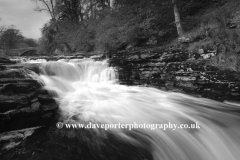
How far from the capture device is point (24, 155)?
2465 millimetres

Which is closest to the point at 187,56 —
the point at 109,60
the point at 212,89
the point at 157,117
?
the point at 212,89

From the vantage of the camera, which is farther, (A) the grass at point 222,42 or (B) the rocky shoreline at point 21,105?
(A) the grass at point 222,42

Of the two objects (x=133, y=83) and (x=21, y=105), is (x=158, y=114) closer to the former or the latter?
(x=133, y=83)

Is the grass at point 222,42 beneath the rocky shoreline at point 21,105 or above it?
above

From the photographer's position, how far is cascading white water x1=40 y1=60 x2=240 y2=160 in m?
2.67

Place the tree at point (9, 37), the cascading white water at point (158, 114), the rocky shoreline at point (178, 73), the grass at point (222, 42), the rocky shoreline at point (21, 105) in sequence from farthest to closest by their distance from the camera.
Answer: the tree at point (9, 37)
the grass at point (222, 42)
the rocky shoreline at point (178, 73)
the rocky shoreline at point (21, 105)
the cascading white water at point (158, 114)

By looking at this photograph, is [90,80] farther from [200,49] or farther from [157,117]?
[200,49]

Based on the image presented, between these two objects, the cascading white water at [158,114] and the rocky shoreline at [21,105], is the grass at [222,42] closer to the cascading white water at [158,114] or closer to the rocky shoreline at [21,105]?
the cascading white water at [158,114]

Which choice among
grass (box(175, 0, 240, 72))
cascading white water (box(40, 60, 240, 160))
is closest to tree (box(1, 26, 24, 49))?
cascading white water (box(40, 60, 240, 160))

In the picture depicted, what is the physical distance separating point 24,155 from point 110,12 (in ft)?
38.5

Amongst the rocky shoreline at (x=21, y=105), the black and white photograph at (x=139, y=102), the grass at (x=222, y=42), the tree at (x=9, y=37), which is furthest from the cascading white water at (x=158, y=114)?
the tree at (x=9, y=37)

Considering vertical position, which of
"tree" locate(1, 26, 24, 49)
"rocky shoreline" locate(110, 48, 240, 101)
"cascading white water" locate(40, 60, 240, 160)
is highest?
"tree" locate(1, 26, 24, 49)

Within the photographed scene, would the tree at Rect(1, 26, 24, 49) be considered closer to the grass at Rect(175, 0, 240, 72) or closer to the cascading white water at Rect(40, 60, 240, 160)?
the cascading white water at Rect(40, 60, 240, 160)

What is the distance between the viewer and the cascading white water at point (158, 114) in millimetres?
2670
